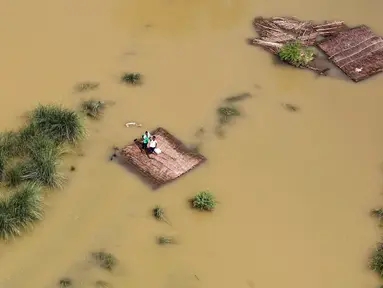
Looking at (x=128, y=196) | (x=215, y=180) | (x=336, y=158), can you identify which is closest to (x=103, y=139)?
(x=128, y=196)

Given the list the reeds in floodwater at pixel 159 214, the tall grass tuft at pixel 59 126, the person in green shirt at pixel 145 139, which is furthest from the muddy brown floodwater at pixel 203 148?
the person in green shirt at pixel 145 139

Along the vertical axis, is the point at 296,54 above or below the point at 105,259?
above

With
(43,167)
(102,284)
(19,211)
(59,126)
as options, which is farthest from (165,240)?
(59,126)

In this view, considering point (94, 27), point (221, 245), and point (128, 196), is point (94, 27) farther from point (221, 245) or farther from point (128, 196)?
point (221, 245)

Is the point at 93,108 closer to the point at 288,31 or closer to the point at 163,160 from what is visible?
the point at 163,160

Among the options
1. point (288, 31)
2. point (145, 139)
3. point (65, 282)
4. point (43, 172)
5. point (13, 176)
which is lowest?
point (65, 282)

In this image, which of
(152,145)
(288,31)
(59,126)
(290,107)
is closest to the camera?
(152,145)

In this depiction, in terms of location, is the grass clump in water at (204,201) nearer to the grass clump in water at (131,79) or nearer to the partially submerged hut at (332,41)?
the grass clump in water at (131,79)

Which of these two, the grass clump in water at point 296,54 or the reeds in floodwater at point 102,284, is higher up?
the grass clump in water at point 296,54
